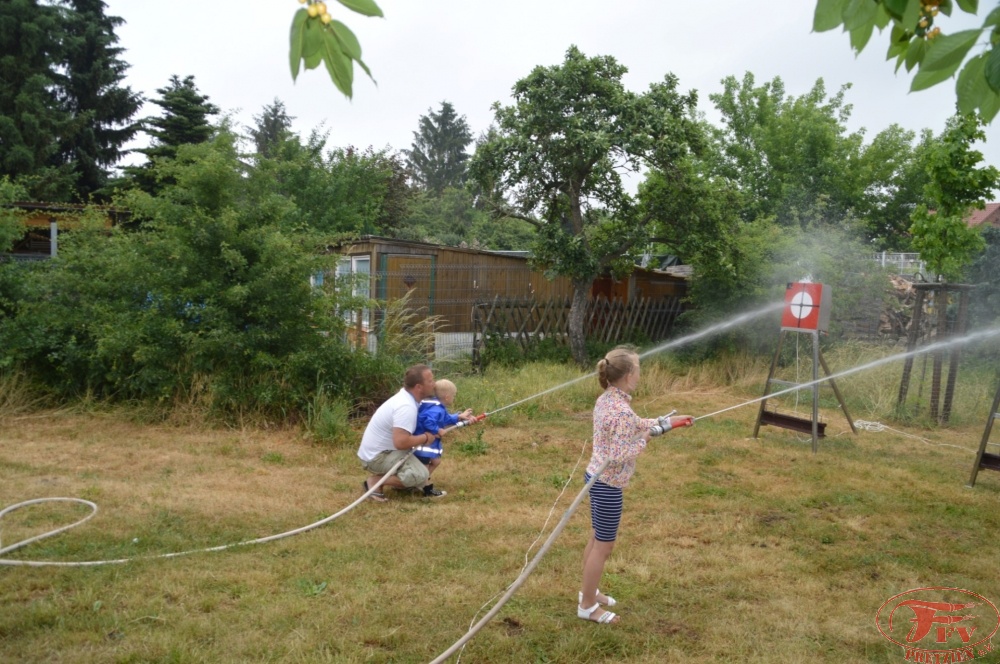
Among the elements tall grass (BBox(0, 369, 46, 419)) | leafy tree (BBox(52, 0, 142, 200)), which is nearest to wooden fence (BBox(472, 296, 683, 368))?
tall grass (BBox(0, 369, 46, 419))

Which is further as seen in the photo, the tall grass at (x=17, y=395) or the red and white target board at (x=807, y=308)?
the tall grass at (x=17, y=395)

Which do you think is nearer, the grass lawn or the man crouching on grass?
the grass lawn

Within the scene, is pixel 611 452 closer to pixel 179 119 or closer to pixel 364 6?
pixel 364 6

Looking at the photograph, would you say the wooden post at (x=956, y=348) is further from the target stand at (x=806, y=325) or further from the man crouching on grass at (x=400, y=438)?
the man crouching on grass at (x=400, y=438)

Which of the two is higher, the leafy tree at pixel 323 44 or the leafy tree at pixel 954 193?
the leafy tree at pixel 954 193

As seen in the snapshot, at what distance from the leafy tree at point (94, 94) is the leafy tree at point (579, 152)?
875 inches

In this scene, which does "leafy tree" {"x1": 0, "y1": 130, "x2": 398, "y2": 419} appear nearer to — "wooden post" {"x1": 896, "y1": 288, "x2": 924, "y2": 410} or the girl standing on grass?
the girl standing on grass

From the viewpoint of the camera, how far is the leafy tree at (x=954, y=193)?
10.4 metres

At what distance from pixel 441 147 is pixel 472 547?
5979cm

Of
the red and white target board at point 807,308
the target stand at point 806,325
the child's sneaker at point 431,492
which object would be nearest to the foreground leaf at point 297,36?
the child's sneaker at point 431,492

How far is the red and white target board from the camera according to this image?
8.49 meters

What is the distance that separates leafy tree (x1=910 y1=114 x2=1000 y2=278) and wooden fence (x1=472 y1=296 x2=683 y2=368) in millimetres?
5828

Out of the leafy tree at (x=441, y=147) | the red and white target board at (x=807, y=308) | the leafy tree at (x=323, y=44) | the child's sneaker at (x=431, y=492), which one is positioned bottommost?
the child's sneaker at (x=431, y=492)

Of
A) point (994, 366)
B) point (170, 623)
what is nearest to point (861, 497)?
point (170, 623)
